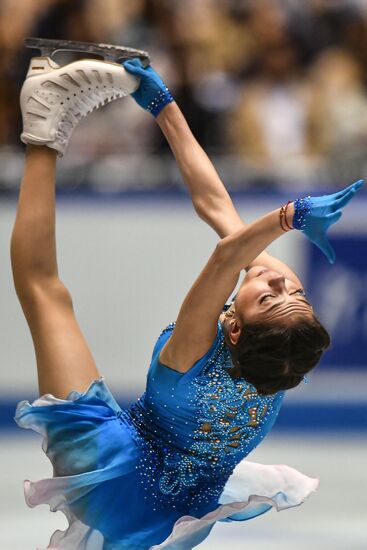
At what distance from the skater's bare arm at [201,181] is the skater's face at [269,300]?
34 centimetres

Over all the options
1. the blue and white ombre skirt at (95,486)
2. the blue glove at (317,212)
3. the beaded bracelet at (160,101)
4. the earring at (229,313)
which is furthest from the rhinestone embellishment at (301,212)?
the beaded bracelet at (160,101)

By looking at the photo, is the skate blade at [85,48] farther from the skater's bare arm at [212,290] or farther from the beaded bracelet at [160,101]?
the skater's bare arm at [212,290]

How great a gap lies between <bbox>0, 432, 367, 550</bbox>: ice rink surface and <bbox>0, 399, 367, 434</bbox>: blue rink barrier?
4cm

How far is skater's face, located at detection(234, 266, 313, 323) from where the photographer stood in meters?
2.89

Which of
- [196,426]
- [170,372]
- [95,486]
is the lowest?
[95,486]

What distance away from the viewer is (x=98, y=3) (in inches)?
249

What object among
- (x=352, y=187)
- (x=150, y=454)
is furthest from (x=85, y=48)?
(x=150, y=454)

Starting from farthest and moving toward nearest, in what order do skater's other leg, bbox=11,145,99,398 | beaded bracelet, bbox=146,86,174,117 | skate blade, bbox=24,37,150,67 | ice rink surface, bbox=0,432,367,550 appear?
ice rink surface, bbox=0,432,367,550
beaded bracelet, bbox=146,86,174,117
skate blade, bbox=24,37,150,67
skater's other leg, bbox=11,145,99,398

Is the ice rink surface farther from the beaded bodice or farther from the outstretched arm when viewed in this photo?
the outstretched arm

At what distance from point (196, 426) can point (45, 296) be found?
1.83 feet

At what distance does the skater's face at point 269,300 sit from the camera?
2.89 m

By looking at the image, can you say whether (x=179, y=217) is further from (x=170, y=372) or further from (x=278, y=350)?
(x=278, y=350)

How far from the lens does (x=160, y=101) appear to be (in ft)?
11.4

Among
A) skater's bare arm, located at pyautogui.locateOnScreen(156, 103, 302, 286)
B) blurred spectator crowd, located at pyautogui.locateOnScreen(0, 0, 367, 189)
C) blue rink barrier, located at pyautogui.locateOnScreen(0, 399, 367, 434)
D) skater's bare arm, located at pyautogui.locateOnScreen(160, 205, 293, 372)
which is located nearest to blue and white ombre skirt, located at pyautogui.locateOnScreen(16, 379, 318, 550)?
skater's bare arm, located at pyautogui.locateOnScreen(160, 205, 293, 372)
